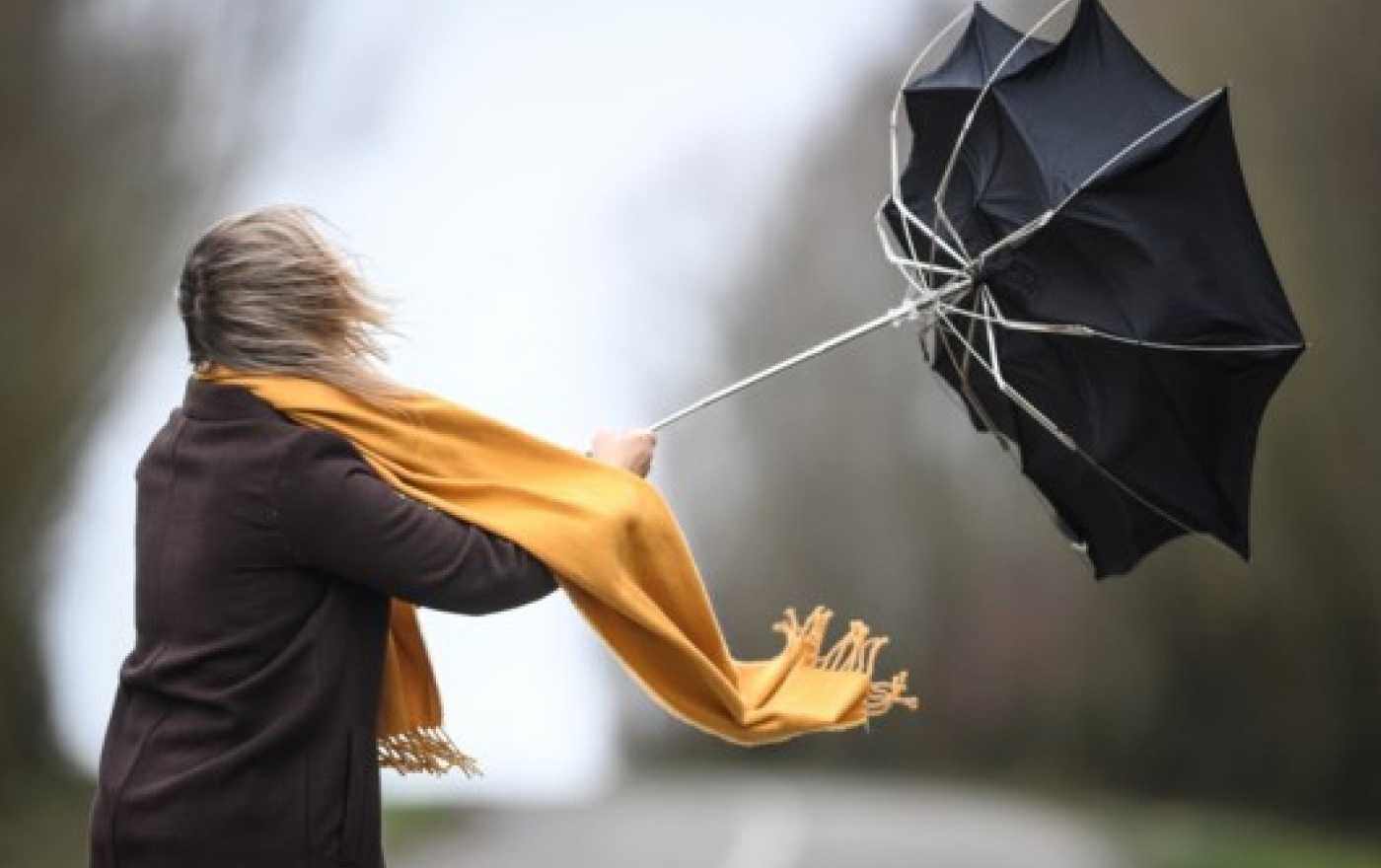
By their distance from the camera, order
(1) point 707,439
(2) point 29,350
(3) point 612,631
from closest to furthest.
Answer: (3) point 612,631, (2) point 29,350, (1) point 707,439

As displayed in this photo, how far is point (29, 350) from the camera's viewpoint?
14.6 metres

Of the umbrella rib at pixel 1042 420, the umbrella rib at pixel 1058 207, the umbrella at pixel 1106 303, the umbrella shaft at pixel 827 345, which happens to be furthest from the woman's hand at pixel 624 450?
the umbrella rib at pixel 1058 207

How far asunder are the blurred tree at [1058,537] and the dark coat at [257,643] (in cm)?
1267

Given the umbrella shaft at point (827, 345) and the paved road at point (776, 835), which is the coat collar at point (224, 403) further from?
the paved road at point (776, 835)

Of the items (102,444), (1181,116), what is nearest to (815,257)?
(102,444)

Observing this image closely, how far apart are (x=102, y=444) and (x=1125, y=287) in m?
11.4

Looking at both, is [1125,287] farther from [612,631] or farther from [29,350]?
[29,350]

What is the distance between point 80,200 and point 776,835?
8.39 meters

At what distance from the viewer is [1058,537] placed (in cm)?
2703

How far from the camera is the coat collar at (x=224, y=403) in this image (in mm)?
3645

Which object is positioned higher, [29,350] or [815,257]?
[815,257]

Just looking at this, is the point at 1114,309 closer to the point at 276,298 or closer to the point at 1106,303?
the point at 1106,303

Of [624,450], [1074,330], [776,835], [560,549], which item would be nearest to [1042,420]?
[1074,330]

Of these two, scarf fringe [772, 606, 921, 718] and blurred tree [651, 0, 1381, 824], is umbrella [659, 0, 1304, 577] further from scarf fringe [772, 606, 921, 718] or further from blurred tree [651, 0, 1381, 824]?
blurred tree [651, 0, 1381, 824]
